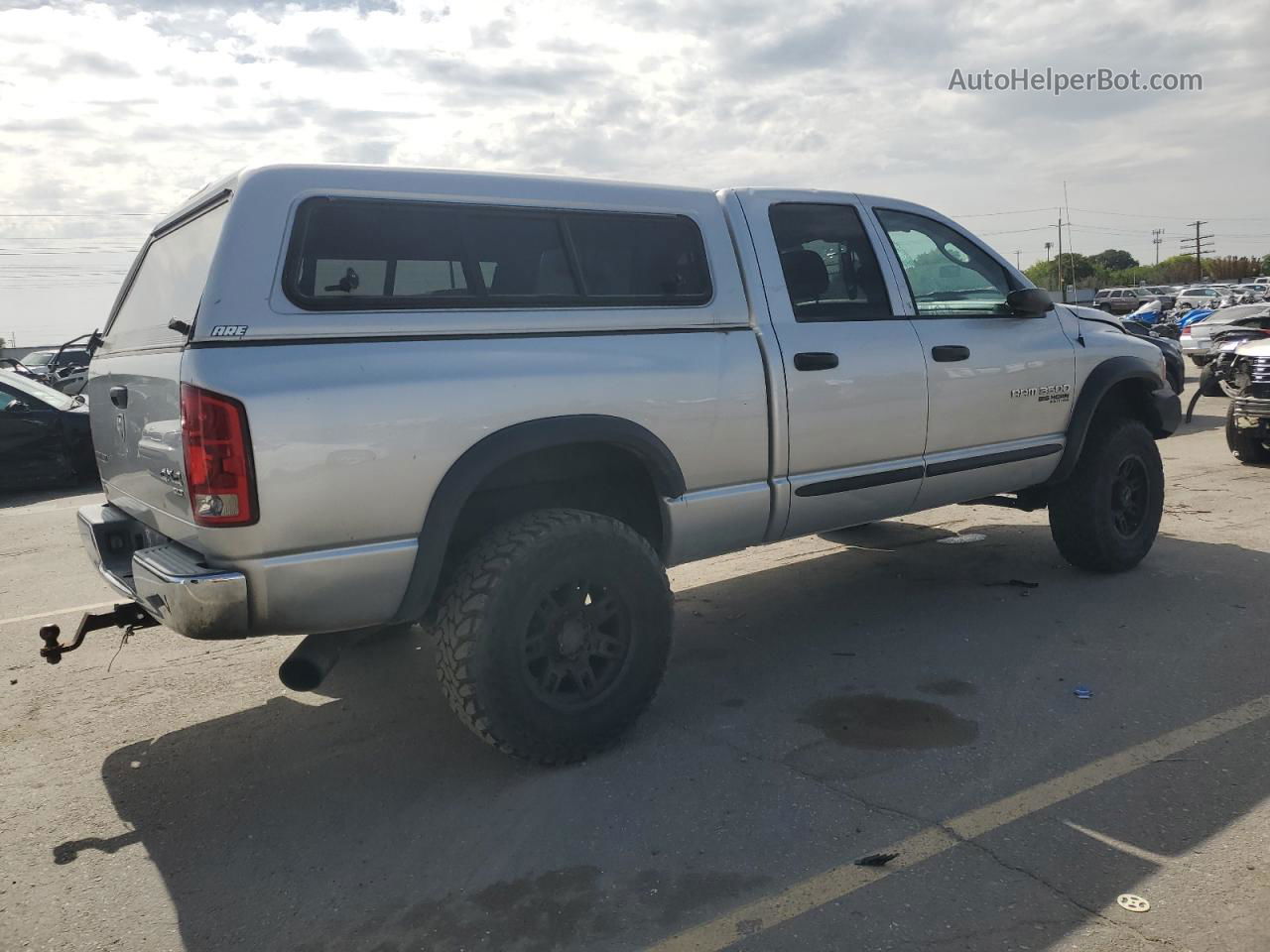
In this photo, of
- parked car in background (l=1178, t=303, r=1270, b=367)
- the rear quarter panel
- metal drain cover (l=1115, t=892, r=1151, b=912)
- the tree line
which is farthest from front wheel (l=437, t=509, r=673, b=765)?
the tree line

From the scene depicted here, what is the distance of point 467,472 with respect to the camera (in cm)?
339

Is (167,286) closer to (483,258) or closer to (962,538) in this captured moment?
(483,258)

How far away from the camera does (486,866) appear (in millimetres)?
3074

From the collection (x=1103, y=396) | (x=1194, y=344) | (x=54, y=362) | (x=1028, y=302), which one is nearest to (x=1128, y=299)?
(x=1194, y=344)

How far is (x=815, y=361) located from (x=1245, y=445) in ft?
24.0

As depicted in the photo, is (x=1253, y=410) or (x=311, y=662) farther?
(x=1253, y=410)

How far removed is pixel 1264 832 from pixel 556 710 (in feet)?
7.39

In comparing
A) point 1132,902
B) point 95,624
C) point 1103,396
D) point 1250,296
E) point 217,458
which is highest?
point 1250,296

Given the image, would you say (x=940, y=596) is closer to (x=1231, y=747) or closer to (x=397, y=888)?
(x=1231, y=747)

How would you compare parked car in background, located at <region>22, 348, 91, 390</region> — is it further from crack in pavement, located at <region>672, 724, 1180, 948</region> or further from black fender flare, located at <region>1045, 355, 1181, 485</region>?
crack in pavement, located at <region>672, 724, 1180, 948</region>

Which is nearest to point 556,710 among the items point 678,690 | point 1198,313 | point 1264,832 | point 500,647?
point 500,647

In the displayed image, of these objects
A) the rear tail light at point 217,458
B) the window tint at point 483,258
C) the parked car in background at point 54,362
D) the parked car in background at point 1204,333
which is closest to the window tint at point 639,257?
the window tint at point 483,258

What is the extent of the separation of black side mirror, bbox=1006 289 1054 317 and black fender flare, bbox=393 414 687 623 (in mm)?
2589

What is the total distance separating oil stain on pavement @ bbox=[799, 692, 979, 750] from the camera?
3.83 metres
